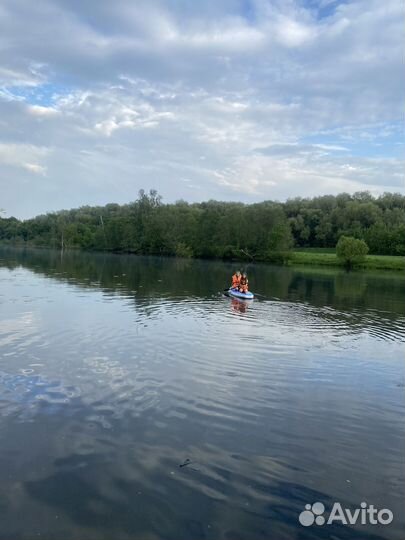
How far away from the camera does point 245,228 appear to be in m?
120

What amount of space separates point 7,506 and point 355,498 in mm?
5760

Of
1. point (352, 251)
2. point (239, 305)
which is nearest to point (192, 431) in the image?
point (239, 305)

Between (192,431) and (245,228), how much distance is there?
4367 inches

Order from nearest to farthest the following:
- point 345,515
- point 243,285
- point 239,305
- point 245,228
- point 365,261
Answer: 1. point 345,515
2. point 239,305
3. point 243,285
4. point 365,261
5. point 245,228

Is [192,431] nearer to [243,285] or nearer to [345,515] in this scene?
[345,515]

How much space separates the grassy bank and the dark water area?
8252 centimetres

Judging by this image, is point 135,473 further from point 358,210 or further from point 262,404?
point 358,210

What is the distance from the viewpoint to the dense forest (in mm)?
118375

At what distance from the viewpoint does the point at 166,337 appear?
20562mm

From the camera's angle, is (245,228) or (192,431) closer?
(192,431)

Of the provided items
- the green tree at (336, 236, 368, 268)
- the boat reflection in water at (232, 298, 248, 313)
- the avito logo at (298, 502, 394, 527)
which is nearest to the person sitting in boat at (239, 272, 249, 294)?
the boat reflection in water at (232, 298, 248, 313)

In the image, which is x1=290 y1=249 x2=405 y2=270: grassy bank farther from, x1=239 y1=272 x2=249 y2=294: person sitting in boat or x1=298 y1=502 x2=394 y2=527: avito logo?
x1=298 y1=502 x2=394 y2=527: avito logo

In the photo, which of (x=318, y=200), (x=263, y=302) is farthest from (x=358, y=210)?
(x=263, y=302)

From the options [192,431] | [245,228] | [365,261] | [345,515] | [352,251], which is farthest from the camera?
[245,228]
